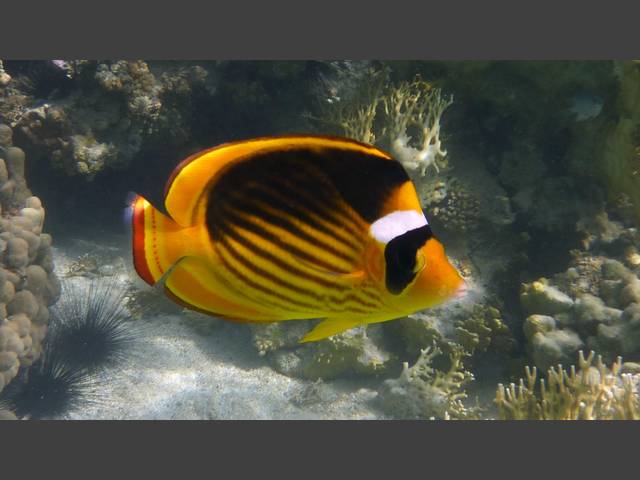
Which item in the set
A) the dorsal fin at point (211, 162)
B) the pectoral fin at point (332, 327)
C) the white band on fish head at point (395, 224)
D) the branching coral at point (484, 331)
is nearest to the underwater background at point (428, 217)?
the branching coral at point (484, 331)

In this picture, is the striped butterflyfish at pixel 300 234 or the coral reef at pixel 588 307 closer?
the striped butterflyfish at pixel 300 234

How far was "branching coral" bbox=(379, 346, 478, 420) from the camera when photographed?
4633 mm

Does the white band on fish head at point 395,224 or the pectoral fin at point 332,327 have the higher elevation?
the white band on fish head at point 395,224

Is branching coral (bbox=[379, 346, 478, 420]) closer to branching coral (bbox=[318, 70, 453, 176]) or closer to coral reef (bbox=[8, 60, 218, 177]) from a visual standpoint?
branching coral (bbox=[318, 70, 453, 176])

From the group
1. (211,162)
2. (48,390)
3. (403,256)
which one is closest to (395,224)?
(403,256)

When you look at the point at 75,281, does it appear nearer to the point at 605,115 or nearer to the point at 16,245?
the point at 16,245

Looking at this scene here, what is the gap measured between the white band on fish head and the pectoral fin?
24 cm

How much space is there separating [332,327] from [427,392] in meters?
3.87

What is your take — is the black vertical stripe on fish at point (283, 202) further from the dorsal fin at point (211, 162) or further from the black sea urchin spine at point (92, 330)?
the black sea urchin spine at point (92, 330)

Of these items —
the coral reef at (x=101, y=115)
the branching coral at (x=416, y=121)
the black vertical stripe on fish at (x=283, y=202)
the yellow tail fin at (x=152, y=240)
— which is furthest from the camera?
the coral reef at (x=101, y=115)

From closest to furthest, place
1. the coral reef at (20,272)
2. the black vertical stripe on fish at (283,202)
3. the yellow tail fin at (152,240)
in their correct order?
the yellow tail fin at (152,240), the black vertical stripe on fish at (283,202), the coral reef at (20,272)

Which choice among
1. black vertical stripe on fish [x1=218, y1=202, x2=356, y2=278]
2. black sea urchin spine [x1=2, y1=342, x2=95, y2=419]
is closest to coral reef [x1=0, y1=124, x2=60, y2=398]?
black sea urchin spine [x1=2, y1=342, x2=95, y2=419]

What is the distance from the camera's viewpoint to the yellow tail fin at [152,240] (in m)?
1.06

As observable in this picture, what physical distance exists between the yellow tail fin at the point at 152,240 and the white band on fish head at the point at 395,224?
469 millimetres
